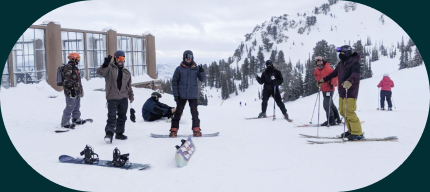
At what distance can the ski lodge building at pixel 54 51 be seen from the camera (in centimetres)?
1158

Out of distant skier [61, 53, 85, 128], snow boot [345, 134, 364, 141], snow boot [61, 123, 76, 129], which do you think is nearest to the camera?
snow boot [345, 134, 364, 141]

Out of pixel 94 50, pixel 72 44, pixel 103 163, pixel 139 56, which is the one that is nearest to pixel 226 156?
pixel 103 163

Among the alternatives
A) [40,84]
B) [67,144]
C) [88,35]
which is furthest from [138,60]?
[67,144]

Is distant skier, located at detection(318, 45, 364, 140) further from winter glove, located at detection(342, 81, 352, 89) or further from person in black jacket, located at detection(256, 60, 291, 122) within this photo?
person in black jacket, located at detection(256, 60, 291, 122)

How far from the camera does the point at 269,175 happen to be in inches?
156

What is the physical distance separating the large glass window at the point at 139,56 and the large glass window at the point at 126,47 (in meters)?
0.49

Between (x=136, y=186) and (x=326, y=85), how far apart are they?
208 inches

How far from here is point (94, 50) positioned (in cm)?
1538

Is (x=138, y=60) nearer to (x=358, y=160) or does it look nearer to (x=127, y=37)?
(x=127, y=37)

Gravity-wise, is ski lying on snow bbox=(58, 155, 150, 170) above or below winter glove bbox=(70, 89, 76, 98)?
below

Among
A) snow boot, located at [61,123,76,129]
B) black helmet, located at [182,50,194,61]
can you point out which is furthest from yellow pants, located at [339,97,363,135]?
snow boot, located at [61,123,76,129]

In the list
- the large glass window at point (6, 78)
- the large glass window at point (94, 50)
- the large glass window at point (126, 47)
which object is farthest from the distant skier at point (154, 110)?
the large glass window at point (126, 47)

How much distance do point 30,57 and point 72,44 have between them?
7.36 ft

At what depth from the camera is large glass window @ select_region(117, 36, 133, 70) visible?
17078 millimetres
